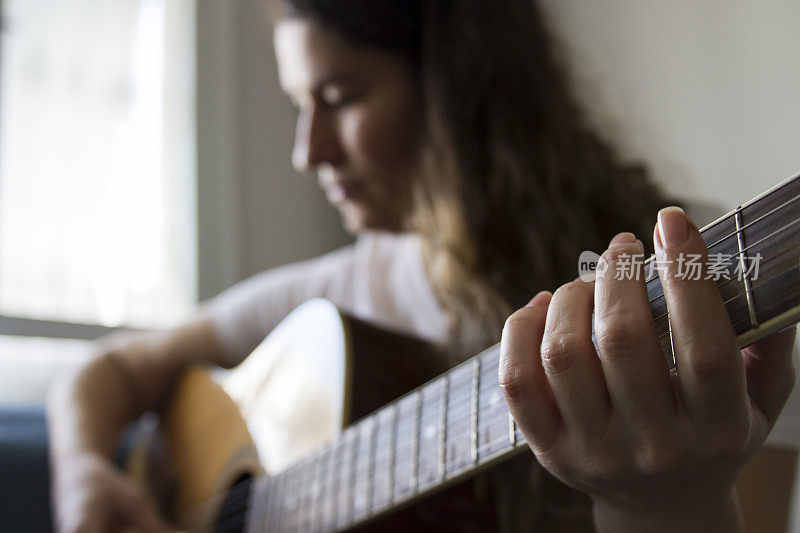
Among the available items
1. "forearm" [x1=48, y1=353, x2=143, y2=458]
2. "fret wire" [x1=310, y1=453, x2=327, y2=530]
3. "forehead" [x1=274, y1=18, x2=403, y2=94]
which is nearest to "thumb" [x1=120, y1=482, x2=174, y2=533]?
"forearm" [x1=48, y1=353, x2=143, y2=458]

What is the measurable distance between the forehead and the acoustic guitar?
0.24 meters

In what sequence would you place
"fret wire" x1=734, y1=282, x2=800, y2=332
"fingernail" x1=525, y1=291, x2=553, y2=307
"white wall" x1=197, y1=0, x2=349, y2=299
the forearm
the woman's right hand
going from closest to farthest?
"fret wire" x1=734, y1=282, x2=800, y2=332, "fingernail" x1=525, y1=291, x2=553, y2=307, the woman's right hand, the forearm, "white wall" x1=197, y1=0, x2=349, y2=299

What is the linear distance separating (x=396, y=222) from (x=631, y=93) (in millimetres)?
438

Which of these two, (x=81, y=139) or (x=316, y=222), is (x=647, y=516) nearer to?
(x=316, y=222)

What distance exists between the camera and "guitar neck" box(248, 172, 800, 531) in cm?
24

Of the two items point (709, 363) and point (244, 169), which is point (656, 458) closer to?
point (709, 363)

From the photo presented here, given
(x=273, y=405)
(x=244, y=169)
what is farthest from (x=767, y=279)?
(x=244, y=169)

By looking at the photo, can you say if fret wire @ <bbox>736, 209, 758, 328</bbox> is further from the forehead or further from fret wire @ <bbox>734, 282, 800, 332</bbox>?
the forehead

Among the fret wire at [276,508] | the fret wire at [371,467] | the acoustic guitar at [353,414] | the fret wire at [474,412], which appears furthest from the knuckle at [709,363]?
the fret wire at [276,508]

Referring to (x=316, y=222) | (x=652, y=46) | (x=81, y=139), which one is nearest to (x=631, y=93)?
(x=652, y=46)

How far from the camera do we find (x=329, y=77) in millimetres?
726

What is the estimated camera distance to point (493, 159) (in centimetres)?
61

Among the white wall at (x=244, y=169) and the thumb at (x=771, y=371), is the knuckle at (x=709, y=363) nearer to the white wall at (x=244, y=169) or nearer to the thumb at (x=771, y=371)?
the thumb at (x=771, y=371)

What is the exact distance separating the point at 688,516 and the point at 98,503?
0.57m
